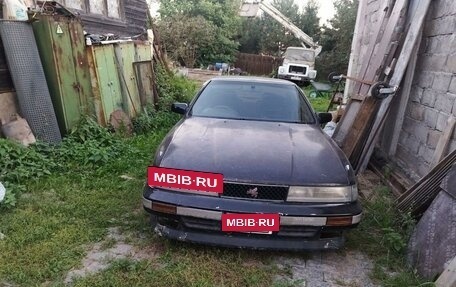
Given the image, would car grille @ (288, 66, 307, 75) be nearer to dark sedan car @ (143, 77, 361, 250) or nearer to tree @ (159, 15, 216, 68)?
tree @ (159, 15, 216, 68)

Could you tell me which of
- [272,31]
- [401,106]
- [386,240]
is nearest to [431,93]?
[401,106]

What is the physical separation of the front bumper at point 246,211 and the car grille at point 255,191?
0.13 feet

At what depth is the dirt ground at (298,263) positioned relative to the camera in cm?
254

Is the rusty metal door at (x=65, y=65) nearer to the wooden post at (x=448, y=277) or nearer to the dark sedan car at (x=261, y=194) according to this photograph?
the dark sedan car at (x=261, y=194)

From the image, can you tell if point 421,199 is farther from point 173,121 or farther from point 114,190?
point 173,121

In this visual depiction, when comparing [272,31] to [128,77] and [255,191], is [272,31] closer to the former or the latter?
[128,77]

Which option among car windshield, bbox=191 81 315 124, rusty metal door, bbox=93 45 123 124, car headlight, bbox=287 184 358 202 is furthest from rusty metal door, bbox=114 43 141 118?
car headlight, bbox=287 184 358 202

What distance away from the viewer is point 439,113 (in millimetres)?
3834

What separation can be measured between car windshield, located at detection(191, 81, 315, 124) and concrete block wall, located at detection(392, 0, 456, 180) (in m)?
1.35

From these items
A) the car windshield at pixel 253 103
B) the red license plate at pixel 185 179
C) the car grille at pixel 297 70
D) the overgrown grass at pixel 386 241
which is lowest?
the car grille at pixel 297 70

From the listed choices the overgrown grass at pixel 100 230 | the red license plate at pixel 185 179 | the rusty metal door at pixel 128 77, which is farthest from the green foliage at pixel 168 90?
the red license plate at pixel 185 179

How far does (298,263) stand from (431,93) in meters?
2.62

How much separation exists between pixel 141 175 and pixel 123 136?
170 centimetres

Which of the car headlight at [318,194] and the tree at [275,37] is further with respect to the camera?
the tree at [275,37]
